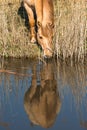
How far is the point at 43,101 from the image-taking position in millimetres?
6223

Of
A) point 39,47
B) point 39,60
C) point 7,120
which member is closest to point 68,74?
point 39,60

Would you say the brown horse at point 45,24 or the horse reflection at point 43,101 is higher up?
the brown horse at point 45,24

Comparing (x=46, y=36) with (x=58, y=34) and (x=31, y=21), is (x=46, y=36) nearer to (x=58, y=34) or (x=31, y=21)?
(x=58, y=34)

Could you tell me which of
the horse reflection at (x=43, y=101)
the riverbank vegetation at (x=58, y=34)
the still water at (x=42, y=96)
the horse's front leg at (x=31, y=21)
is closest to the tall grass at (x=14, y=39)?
the riverbank vegetation at (x=58, y=34)

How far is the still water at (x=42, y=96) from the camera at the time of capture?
5.41 meters

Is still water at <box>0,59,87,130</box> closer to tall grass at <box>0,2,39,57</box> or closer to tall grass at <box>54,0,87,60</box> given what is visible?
tall grass at <box>54,0,87,60</box>

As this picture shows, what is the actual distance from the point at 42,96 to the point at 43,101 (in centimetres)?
21

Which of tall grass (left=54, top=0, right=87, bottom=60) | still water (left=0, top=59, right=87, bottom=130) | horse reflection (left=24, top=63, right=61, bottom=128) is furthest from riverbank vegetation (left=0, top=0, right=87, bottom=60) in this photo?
horse reflection (left=24, top=63, right=61, bottom=128)

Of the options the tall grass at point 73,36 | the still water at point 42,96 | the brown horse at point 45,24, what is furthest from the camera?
the brown horse at point 45,24

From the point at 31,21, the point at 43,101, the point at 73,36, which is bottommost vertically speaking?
the point at 43,101

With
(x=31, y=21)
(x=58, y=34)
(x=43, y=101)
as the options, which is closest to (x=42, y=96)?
(x=43, y=101)

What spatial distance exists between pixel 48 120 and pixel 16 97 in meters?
1.03

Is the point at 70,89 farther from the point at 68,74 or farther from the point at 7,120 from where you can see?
the point at 7,120

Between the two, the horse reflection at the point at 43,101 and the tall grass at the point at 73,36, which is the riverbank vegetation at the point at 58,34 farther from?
the horse reflection at the point at 43,101
